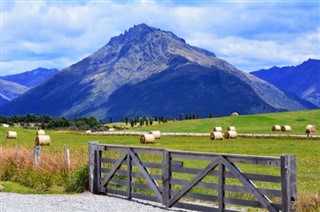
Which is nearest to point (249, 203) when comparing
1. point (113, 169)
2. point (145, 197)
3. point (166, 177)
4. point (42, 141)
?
point (166, 177)

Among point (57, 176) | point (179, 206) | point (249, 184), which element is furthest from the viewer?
point (57, 176)

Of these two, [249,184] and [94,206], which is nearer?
[249,184]

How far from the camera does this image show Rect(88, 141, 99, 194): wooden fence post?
946 inches

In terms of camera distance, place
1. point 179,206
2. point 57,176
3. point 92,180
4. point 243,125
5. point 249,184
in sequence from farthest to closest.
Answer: point 243,125 < point 57,176 < point 92,180 < point 179,206 < point 249,184

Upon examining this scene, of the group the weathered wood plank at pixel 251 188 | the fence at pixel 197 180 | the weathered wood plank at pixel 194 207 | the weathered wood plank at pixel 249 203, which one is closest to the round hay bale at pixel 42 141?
the fence at pixel 197 180

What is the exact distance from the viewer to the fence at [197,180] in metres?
16.0

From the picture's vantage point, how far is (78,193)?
24.1 metres

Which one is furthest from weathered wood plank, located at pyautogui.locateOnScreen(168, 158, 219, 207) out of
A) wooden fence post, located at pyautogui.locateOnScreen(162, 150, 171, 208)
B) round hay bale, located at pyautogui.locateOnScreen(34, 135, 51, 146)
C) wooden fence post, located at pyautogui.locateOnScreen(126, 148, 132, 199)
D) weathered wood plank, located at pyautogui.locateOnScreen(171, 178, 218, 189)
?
round hay bale, located at pyautogui.locateOnScreen(34, 135, 51, 146)

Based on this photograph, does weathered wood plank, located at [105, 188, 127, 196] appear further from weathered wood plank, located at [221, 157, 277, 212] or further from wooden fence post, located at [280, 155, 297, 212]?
wooden fence post, located at [280, 155, 297, 212]

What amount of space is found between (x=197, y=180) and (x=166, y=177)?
5.64 feet

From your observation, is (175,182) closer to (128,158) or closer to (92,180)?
(128,158)

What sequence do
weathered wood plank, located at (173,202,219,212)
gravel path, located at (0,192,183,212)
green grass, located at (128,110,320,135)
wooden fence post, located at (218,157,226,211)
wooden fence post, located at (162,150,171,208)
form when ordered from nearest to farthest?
wooden fence post, located at (218,157,226,211), weathered wood plank, located at (173,202,219,212), gravel path, located at (0,192,183,212), wooden fence post, located at (162,150,171,208), green grass, located at (128,110,320,135)

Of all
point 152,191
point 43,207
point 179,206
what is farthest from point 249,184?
point 43,207

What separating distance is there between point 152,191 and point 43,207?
14.1 feet
